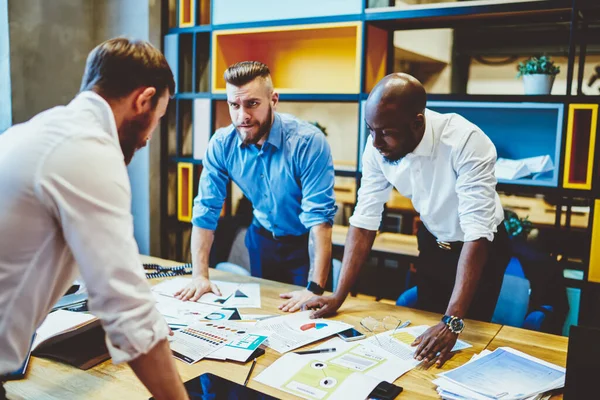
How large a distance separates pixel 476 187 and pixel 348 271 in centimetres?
54

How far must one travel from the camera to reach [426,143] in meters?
1.90

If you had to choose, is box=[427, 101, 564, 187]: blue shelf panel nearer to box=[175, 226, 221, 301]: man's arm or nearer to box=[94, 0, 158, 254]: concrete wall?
box=[175, 226, 221, 301]: man's arm

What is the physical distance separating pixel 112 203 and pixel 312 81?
2838mm

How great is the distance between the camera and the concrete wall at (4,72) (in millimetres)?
3188

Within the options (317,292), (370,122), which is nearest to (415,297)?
(317,292)

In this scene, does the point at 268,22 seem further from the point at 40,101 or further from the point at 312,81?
the point at 40,101

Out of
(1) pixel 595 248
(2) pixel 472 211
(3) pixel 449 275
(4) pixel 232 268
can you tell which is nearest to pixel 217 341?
(2) pixel 472 211

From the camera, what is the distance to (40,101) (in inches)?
135

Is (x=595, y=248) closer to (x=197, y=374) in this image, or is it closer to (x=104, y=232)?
(x=197, y=374)

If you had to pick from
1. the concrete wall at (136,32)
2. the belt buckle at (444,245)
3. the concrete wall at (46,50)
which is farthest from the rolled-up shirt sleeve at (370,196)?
the concrete wall at (46,50)

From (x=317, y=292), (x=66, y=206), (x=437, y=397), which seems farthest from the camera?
(x=317, y=292)

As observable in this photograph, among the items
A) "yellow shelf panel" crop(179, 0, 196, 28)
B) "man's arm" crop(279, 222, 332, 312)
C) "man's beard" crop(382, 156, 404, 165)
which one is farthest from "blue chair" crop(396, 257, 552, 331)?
"yellow shelf panel" crop(179, 0, 196, 28)

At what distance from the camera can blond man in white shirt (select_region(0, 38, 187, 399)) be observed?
34.9 inches

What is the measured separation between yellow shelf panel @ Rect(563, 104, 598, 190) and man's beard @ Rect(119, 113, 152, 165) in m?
2.18
